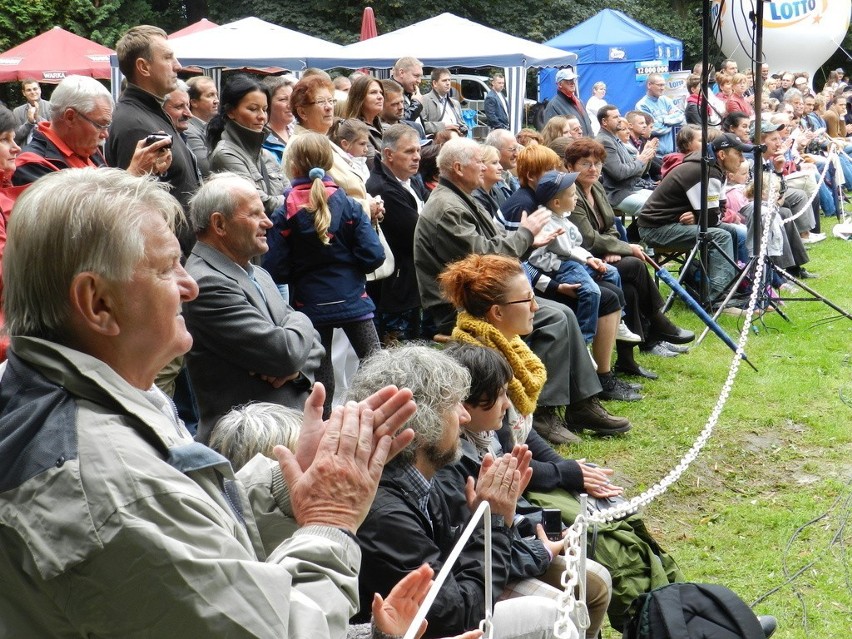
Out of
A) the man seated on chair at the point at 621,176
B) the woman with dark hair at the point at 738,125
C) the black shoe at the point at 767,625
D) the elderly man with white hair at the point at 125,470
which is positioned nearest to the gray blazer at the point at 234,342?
the black shoe at the point at 767,625

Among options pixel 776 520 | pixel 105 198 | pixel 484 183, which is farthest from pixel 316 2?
pixel 105 198

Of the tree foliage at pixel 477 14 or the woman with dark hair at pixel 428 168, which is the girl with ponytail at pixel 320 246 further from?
the tree foliage at pixel 477 14

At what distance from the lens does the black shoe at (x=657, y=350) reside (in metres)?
7.38

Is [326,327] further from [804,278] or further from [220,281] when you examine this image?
[804,278]

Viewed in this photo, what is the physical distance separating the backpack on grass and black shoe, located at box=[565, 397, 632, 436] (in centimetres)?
280

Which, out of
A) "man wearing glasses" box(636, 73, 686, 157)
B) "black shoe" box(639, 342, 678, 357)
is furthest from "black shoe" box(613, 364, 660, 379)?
"man wearing glasses" box(636, 73, 686, 157)

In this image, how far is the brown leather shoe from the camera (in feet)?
18.6

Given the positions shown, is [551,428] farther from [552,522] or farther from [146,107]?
[146,107]

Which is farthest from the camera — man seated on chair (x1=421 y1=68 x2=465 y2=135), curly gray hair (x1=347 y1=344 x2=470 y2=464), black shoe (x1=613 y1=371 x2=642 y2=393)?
man seated on chair (x1=421 y1=68 x2=465 y2=135)

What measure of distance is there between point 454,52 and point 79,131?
393 inches

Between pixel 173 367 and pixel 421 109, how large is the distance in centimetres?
699

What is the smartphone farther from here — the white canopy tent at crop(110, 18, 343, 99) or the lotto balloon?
the lotto balloon

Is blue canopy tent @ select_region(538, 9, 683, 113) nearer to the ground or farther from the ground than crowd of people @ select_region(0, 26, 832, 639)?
farther from the ground

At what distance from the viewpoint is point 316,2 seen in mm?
28578
